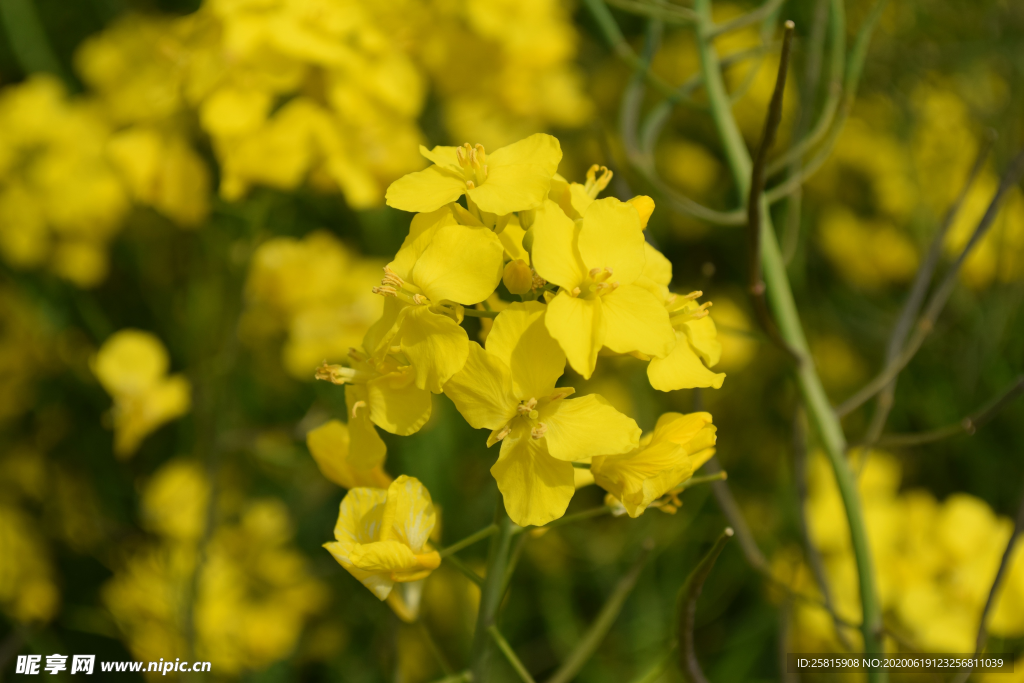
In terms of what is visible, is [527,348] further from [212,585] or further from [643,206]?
[212,585]

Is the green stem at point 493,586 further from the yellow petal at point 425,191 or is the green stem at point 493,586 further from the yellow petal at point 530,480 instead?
the yellow petal at point 425,191

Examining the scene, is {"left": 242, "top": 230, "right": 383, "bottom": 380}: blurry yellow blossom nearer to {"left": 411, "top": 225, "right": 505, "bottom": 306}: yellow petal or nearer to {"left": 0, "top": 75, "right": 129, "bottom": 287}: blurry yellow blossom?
{"left": 0, "top": 75, "right": 129, "bottom": 287}: blurry yellow blossom

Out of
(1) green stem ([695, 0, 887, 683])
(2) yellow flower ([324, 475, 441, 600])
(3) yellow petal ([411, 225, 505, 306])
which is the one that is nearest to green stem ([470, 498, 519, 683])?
(2) yellow flower ([324, 475, 441, 600])

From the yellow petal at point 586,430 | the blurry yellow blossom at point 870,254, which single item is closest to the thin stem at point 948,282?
the yellow petal at point 586,430

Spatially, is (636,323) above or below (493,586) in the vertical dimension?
above

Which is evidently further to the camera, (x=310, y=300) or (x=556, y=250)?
(x=310, y=300)

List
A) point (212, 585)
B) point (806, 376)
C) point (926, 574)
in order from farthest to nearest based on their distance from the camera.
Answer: point (212, 585)
point (926, 574)
point (806, 376)

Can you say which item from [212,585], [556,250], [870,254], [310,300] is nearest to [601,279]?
[556,250]
